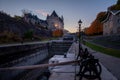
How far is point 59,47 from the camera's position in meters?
40.1

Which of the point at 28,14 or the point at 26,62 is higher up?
the point at 28,14

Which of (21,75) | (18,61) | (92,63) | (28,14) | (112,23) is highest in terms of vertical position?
(28,14)

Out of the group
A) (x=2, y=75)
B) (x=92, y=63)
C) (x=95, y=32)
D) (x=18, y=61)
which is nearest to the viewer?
(x=92, y=63)

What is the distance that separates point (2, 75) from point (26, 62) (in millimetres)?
7465

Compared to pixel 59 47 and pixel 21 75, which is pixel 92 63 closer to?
pixel 21 75

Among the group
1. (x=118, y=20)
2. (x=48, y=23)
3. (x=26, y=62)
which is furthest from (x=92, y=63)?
(x=48, y=23)

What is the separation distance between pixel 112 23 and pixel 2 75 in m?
33.8

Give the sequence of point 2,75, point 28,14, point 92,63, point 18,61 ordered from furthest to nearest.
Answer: point 28,14 < point 18,61 < point 2,75 < point 92,63

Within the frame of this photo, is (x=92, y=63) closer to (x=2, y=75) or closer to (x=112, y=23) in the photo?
(x=2, y=75)

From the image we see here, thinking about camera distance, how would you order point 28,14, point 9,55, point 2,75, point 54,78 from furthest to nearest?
point 28,14
point 9,55
point 2,75
point 54,78

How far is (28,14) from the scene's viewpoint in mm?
96688

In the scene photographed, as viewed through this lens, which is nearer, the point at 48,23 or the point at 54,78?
the point at 54,78

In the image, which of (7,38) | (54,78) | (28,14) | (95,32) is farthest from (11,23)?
(28,14)

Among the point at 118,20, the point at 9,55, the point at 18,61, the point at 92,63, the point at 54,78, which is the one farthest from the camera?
the point at 118,20
